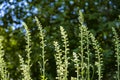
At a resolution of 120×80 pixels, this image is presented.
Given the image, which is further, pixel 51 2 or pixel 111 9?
pixel 51 2

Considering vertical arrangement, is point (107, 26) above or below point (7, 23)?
below

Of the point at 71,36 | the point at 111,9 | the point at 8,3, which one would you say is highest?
the point at 8,3

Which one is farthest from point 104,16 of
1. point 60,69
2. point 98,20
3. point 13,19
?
point 60,69

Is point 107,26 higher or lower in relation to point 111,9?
lower

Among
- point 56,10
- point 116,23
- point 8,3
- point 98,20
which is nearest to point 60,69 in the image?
point 116,23

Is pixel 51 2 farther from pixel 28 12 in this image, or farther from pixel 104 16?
pixel 104 16

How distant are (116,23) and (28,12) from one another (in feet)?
6.69

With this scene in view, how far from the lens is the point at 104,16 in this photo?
6363mm

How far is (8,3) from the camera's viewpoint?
7312 mm

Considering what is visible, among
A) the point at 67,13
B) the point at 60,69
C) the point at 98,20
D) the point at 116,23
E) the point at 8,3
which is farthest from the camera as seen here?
the point at 8,3

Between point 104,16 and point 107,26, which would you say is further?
point 104,16

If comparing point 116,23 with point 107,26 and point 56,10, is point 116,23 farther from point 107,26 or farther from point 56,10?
point 56,10

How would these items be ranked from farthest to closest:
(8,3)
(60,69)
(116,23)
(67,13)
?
1. (8,3)
2. (67,13)
3. (116,23)
4. (60,69)

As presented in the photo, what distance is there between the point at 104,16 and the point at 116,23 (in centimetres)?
65
